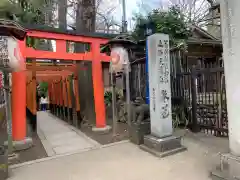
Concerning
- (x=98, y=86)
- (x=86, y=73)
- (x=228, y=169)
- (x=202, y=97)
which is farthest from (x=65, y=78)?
(x=228, y=169)

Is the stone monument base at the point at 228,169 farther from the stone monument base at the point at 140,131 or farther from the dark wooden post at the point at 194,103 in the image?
the dark wooden post at the point at 194,103

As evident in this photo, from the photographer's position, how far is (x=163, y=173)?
3873mm

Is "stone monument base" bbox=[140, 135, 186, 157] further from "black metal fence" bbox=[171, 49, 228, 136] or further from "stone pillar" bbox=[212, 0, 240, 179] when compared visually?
"black metal fence" bbox=[171, 49, 228, 136]

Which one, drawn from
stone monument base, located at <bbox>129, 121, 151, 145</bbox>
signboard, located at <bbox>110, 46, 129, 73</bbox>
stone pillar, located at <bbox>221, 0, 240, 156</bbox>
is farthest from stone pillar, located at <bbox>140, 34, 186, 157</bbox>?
stone pillar, located at <bbox>221, 0, 240, 156</bbox>

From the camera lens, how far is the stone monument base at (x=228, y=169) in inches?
122

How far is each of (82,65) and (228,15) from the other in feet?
21.7

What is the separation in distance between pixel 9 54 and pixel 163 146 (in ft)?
13.4

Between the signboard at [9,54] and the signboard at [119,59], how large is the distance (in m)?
2.61

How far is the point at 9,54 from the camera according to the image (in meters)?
4.72

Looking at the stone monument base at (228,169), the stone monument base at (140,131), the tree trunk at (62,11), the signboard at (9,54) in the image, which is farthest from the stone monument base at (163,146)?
the tree trunk at (62,11)

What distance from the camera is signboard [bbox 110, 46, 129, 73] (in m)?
6.27

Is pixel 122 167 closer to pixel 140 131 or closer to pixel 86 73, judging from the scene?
pixel 140 131

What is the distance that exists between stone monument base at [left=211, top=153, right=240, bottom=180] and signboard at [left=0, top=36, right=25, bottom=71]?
4.63 meters

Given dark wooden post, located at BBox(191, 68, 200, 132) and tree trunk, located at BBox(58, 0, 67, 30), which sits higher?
tree trunk, located at BBox(58, 0, 67, 30)
